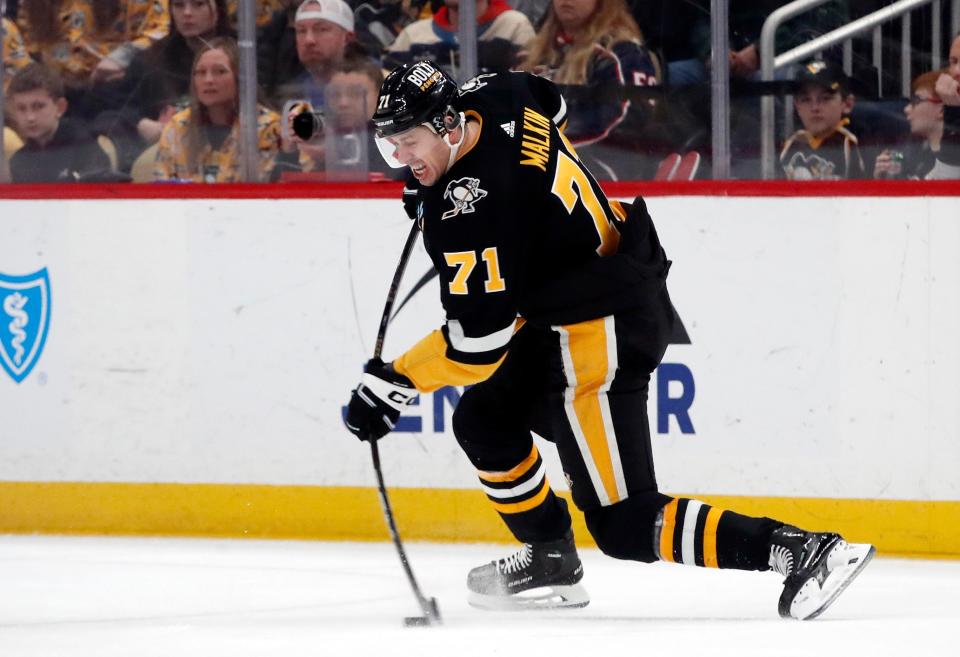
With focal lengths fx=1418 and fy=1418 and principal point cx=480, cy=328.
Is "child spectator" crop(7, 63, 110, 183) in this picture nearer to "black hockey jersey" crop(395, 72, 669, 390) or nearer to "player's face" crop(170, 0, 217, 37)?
"player's face" crop(170, 0, 217, 37)

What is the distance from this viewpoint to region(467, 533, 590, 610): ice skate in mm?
3195

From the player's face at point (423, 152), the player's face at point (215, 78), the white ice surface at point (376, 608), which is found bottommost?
the white ice surface at point (376, 608)

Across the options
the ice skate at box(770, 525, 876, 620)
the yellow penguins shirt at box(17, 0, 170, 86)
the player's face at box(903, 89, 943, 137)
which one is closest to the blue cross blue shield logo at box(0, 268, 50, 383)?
the yellow penguins shirt at box(17, 0, 170, 86)

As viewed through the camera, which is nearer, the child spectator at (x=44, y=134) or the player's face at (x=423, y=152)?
the player's face at (x=423, y=152)

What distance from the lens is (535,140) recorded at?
2.76 meters

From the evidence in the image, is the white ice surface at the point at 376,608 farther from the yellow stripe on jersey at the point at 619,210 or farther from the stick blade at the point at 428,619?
the yellow stripe on jersey at the point at 619,210

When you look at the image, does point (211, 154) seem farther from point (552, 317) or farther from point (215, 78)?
point (552, 317)

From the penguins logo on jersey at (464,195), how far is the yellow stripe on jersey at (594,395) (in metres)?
0.37

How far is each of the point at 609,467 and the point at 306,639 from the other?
0.70 m

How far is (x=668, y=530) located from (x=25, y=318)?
Result: 2.24 meters

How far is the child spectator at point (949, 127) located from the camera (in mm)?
3760

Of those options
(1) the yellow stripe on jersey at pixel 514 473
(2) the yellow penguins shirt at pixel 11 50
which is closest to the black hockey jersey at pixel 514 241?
(1) the yellow stripe on jersey at pixel 514 473

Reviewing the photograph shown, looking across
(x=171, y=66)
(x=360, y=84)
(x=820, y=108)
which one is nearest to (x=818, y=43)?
(x=820, y=108)

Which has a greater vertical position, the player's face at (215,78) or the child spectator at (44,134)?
the player's face at (215,78)
